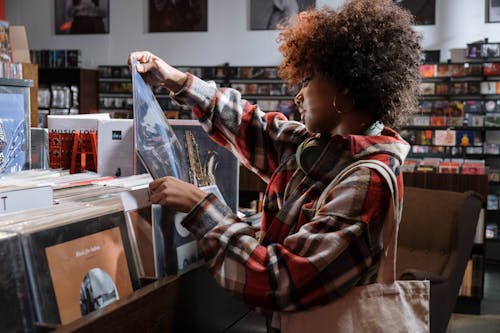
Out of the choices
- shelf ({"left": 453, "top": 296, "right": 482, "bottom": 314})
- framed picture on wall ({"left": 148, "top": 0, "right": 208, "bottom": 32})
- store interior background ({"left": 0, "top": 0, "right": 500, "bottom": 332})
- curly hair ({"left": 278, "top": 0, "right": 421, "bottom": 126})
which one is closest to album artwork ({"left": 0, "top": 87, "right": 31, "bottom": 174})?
curly hair ({"left": 278, "top": 0, "right": 421, "bottom": 126})

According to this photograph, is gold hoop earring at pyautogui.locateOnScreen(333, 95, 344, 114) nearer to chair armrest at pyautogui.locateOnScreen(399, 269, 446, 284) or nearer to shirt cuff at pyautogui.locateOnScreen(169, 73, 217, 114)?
shirt cuff at pyautogui.locateOnScreen(169, 73, 217, 114)

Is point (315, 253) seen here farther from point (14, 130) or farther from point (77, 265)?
point (14, 130)

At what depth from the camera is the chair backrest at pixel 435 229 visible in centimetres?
290

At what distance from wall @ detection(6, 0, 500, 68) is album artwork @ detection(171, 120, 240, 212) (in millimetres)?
6466

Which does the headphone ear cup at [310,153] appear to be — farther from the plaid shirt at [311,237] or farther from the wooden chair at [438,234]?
the wooden chair at [438,234]

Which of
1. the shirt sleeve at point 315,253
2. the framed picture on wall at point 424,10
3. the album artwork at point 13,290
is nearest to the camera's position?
the album artwork at point 13,290

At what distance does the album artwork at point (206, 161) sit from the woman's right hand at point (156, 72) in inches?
5.4

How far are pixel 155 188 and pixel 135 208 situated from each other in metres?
0.06

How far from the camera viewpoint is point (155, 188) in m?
1.21

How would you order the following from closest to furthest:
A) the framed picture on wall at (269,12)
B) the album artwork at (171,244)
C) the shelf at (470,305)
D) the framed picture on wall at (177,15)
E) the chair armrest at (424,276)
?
1. the album artwork at (171,244)
2. the chair armrest at (424,276)
3. the shelf at (470,305)
4. the framed picture on wall at (269,12)
5. the framed picture on wall at (177,15)

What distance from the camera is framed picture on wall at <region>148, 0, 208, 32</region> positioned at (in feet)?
28.7

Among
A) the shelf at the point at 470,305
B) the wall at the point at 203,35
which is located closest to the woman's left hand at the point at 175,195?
the shelf at the point at 470,305

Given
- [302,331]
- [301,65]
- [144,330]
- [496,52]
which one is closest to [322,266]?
[302,331]

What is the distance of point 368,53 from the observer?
124cm
